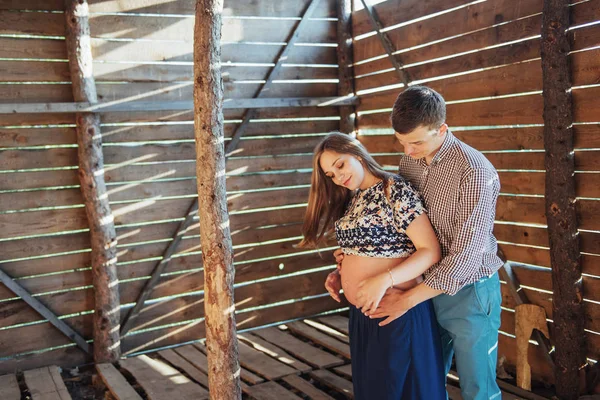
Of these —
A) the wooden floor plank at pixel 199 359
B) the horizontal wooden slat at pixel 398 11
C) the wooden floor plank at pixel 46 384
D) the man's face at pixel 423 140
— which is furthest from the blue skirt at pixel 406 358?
the horizontal wooden slat at pixel 398 11

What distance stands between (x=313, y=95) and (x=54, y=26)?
7.46 ft

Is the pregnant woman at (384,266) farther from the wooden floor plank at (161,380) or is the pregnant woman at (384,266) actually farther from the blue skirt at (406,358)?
the wooden floor plank at (161,380)

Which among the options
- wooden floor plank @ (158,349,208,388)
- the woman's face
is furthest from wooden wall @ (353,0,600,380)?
wooden floor plank @ (158,349,208,388)

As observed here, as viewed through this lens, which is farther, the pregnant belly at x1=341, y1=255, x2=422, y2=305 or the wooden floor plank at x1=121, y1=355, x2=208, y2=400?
the wooden floor plank at x1=121, y1=355, x2=208, y2=400

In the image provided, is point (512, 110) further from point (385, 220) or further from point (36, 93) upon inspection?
point (36, 93)

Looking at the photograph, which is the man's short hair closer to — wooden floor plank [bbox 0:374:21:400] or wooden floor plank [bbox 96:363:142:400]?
wooden floor plank [bbox 96:363:142:400]

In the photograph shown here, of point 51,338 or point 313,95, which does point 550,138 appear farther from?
point 51,338

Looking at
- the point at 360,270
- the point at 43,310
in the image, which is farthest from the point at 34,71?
the point at 360,270

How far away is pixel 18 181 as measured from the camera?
15.7ft

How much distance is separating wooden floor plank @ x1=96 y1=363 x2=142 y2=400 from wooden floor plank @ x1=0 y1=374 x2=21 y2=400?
0.58m

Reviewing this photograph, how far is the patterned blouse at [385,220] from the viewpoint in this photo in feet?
8.39

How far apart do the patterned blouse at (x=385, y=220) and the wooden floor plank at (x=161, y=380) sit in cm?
224

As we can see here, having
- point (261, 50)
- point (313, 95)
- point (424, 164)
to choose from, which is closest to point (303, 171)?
point (313, 95)

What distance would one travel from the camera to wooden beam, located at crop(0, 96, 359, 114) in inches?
180
